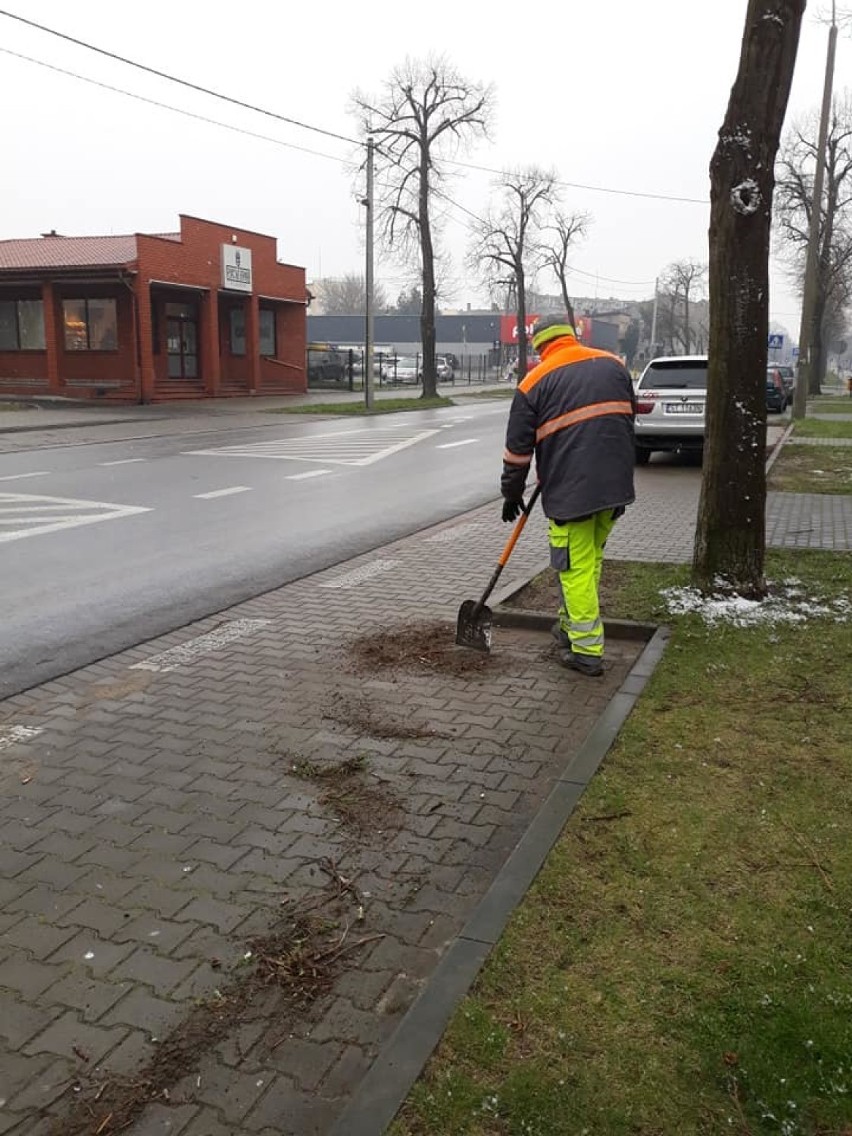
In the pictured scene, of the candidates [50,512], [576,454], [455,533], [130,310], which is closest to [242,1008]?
[576,454]

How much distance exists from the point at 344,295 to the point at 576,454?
383ft

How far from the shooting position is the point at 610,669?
5.65m

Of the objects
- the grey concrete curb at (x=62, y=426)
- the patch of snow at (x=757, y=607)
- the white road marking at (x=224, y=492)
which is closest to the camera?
the patch of snow at (x=757, y=607)

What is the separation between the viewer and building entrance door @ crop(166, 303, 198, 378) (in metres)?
33.2

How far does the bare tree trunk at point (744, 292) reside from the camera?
621 centimetres

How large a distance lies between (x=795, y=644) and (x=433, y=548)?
4.14m

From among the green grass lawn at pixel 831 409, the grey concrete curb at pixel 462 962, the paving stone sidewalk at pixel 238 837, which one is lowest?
the paving stone sidewalk at pixel 238 837

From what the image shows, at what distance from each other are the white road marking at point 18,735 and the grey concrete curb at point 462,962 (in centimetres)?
243

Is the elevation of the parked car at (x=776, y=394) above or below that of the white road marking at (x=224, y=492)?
above

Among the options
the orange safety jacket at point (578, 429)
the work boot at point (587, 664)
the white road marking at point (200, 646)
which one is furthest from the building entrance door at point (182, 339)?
the work boot at point (587, 664)

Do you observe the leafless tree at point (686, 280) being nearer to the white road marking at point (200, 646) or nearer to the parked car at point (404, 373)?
the parked car at point (404, 373)

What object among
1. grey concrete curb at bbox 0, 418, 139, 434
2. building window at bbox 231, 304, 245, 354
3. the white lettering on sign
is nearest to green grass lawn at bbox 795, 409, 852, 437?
grey concrete curb at bbox 0, 418, 139, 434

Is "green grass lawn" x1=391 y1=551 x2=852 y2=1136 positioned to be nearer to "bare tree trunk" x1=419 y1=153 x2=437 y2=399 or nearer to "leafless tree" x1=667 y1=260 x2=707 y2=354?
"bare tree trunk" x1=419 y1=153 x2=437 y2=399

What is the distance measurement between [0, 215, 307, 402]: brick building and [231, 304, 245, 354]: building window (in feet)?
1.49
